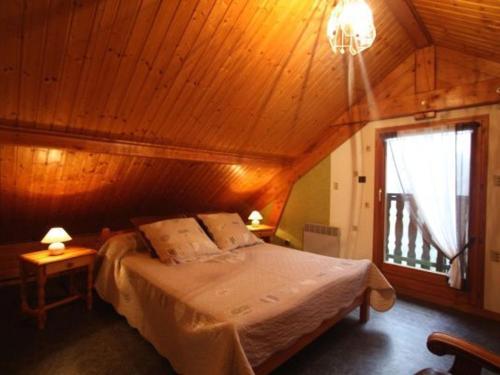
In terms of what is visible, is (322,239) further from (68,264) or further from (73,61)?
(73,61)

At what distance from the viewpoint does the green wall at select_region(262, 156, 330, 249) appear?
3949 millimetres

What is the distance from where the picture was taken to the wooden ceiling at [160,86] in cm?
162

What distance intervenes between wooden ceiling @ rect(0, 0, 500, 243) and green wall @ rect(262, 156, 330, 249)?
72cm

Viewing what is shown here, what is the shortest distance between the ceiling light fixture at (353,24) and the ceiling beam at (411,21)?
89 centimetres

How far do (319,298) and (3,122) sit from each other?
2.44m

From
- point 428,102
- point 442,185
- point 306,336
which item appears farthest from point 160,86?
point 442,185

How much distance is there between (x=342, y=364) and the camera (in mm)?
1901

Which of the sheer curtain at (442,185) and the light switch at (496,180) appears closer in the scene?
the light switch at (496,180)

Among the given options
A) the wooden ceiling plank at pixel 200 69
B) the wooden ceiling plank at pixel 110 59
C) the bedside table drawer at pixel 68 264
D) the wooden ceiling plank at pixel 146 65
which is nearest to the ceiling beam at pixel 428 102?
the wooden ceiling plank at pixel 200 69

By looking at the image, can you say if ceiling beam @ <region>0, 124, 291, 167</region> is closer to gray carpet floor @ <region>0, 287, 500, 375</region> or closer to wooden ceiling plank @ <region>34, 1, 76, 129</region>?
wooden ceiling plank @ <region>34, 1, 76, 129</region>

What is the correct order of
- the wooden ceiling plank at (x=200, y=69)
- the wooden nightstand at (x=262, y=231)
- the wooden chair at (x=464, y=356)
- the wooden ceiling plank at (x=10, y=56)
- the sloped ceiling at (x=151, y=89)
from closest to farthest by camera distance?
the wooden chair at (x=464, y=356) → the wooden ceiling plank at (x=10, y=56) → the sloped ceiling at (x=151, y=89) → the wooden ceiling plank at (x=200, y=69) → the wooden nightstand at (x=262, y=231)

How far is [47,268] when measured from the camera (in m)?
2.29

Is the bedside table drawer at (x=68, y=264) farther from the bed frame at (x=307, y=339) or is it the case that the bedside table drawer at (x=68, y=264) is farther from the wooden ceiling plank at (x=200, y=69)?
the bed frame at (x=307, y=339)

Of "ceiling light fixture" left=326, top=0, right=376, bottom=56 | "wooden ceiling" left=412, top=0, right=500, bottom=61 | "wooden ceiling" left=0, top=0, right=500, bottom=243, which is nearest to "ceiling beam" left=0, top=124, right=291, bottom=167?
"wooden ceiling" left=0, top=0, right=500, bottom=243
